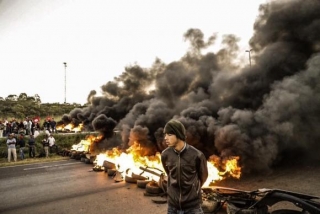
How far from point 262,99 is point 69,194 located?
10435 millimetres

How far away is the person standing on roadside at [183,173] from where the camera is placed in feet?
11.6

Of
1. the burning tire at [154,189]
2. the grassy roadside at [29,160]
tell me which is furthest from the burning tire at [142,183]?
the grassy roadside at [29,160]

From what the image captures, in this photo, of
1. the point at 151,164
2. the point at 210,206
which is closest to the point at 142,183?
the point at 151,164

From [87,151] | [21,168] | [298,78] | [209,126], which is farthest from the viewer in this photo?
[87,151]

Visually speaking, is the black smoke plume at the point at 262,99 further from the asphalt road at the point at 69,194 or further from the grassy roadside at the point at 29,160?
the grassy roadside at the point at 29,160

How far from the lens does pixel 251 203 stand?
5.76m

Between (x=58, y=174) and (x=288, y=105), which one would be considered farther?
(x=58, y=174)

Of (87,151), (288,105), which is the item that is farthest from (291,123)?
(87,151)

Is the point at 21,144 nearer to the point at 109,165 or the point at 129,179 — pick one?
the point at 109,165

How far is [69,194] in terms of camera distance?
33.6 feet

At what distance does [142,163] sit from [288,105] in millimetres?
7359

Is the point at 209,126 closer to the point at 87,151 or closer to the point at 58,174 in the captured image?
the point at 58,174

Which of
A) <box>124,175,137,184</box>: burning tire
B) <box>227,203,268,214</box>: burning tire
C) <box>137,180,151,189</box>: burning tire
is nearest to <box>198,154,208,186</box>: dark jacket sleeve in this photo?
<box>227,203,268,214</box>: burning tire

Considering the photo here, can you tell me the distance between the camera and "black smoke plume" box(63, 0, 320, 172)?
11.3 metres
